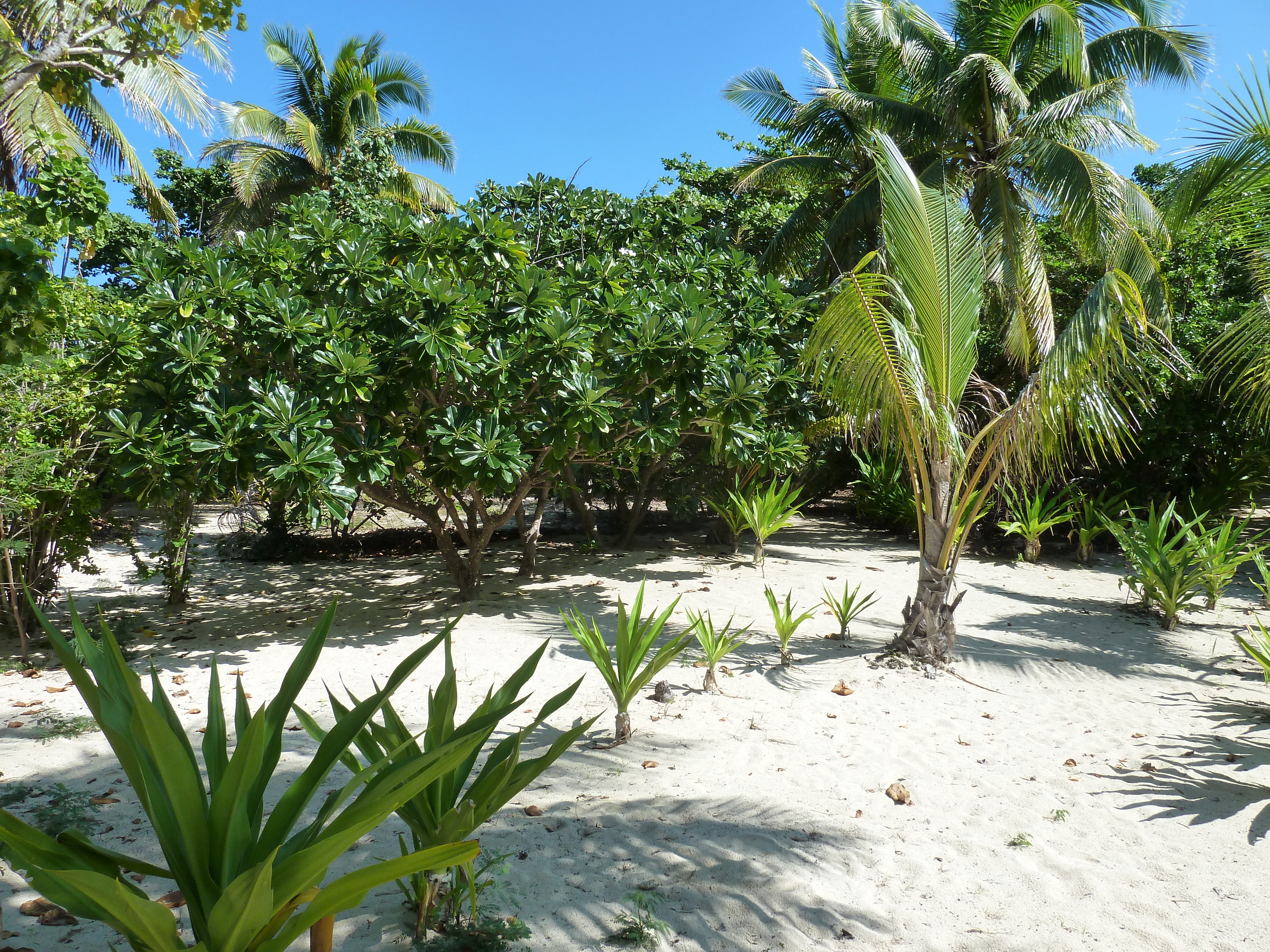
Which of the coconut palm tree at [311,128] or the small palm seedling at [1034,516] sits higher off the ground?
the coconut palm tree at [311,128]

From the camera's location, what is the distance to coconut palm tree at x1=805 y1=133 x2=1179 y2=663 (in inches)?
181

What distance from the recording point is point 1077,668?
5449 millimetres

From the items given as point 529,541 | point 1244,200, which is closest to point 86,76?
point 529,541

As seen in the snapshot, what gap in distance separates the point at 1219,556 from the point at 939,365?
3.54 meters

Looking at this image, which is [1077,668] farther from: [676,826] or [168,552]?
[168,552]

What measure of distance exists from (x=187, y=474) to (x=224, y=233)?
1444 cm

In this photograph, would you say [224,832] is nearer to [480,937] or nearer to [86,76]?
[480,937]

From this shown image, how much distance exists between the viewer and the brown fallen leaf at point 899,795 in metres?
3.42

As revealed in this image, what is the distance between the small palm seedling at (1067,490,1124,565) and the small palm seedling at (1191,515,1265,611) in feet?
5.97

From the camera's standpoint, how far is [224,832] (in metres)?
1.70

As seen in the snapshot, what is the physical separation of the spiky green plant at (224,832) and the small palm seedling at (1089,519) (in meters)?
9.02

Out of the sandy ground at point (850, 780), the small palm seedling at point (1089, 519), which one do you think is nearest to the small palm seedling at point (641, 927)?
the sandy ground at point (850, 780)

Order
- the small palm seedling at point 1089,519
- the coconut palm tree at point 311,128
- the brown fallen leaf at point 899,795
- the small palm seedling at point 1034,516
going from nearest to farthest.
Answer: the brown fallen leaf at point 899,795 → the small palm seedling at point 1034,516 → the small palm seedling at point 1089,519 → the coconut palm tree at point 311,128

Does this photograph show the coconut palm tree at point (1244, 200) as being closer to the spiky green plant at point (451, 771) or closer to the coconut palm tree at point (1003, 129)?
the coconut palm tree at point (1003, 129)
